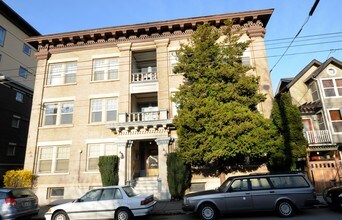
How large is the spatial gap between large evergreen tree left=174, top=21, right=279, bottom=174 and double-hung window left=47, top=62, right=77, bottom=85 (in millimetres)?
10738

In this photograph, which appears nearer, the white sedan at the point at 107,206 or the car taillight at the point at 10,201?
the white sedan at the point at 107,206

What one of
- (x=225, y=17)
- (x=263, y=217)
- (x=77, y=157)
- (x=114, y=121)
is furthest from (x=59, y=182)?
(x=225, y=17)

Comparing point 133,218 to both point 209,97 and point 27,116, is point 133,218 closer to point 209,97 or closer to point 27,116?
point 209,97

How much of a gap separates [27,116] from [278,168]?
1085 inches

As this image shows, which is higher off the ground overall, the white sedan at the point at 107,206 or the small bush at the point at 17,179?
the small bush at the point at 17,179

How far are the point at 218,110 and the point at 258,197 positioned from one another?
5447 millimetres

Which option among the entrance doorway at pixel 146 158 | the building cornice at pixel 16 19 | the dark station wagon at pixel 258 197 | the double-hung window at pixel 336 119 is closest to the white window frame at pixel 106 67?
the entrance doorway at pixel 146 158

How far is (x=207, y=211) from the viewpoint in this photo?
9266 millimetres

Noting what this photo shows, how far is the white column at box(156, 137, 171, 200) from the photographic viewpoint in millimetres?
15297

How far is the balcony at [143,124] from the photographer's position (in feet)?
53.8

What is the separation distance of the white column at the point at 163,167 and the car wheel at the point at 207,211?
20.8 feet

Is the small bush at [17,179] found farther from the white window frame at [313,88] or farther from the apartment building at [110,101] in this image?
the white window frame at [313,88]

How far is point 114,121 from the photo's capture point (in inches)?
715

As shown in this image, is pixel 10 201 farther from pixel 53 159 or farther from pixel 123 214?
pixel 53 159
